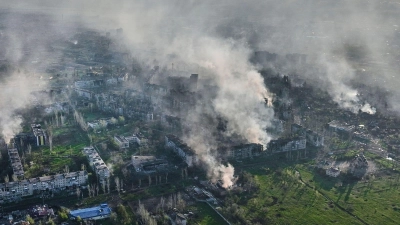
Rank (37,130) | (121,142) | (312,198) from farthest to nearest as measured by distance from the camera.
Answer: (37,130), (121,142), (312,198)

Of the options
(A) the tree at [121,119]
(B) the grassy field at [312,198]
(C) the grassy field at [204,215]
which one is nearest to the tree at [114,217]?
(C) the grassy field at [204,215]

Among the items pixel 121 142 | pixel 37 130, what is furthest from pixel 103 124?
pixel 37 130

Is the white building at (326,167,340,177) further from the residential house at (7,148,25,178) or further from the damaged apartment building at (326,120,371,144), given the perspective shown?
the residential house at (7,148,25,178)

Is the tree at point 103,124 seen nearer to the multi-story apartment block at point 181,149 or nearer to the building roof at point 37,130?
the building roof at point 37,130

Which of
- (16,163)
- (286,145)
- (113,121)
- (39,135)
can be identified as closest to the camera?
(16,163)

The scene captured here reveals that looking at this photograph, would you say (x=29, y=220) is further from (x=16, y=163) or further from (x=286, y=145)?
(x=286, y=145)

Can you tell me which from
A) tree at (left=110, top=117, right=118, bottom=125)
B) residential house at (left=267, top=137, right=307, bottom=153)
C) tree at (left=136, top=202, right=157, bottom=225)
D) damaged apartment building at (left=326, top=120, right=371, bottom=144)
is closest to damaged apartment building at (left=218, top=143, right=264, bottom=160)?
residential house at (left=267, top=137, right=307, bottom=153)

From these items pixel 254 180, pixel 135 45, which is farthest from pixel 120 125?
pixel 135 45
